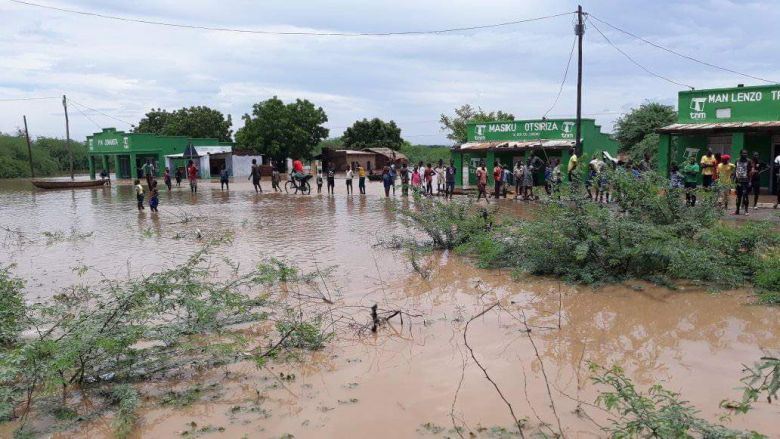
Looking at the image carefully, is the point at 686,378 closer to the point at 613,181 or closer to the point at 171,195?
the point at 613,181

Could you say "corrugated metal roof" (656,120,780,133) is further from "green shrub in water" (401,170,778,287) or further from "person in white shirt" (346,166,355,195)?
"person in white shirt" (346,166,355,195)

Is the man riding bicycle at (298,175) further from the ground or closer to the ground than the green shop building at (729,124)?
closer to the ground

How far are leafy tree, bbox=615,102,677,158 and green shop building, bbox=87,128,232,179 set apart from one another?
30.6 meters

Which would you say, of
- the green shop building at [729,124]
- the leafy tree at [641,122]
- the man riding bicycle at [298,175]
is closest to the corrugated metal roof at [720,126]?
the green shop building at [729,124]

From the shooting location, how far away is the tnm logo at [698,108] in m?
20.9

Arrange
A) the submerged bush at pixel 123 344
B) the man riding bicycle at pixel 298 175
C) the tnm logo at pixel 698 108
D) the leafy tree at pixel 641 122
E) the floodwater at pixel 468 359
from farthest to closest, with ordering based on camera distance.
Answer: the leafy tree at pixel 641 122 < the man riding bicycle at pixel 298 175 < the tnm logo at pixel 698 108 < the submerged bush at pixel 123 344 < the floodwater at pixel 468 359

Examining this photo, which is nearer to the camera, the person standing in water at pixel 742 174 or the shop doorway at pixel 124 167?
the person standing in water at pixel 742 174

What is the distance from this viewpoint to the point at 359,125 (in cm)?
6325

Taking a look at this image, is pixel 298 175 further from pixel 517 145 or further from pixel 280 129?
pixel 280 129

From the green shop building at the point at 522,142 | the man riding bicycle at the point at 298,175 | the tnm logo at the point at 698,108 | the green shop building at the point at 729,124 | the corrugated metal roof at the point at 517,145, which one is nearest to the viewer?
the green shop building at the point at 729,124

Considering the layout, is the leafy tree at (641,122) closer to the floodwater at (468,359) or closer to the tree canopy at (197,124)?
the floodwater at (468,359)

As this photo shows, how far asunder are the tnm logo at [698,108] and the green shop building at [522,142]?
4184mm

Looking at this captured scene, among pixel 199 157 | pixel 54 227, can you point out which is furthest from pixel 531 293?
pixel 199 157

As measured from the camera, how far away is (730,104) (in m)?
20.2
